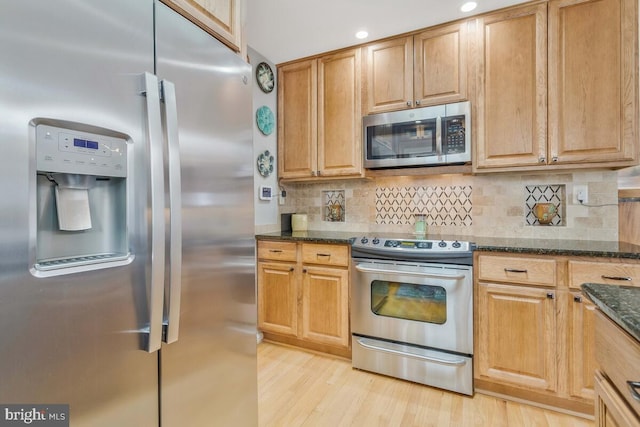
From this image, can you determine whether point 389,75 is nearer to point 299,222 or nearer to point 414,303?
point 299,222

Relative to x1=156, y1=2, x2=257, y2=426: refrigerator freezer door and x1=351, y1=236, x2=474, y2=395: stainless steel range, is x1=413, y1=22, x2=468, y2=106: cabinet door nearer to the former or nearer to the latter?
x1=351, y1=236, x2=474, y2=395: stainless steel range

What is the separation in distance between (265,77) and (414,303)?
2.29 meters

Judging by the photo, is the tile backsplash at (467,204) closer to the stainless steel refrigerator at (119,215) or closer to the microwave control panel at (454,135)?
the microwave control panel at (454,135)

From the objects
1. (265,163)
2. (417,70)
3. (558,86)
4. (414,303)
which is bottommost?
(414,303)

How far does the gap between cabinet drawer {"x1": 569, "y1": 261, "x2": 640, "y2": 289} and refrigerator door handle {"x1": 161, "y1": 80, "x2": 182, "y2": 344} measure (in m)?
1.98

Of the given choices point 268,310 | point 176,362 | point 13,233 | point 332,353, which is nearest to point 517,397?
point 332,353

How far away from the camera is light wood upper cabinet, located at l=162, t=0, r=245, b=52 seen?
1110mm

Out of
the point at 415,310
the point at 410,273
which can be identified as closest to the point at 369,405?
the point at 415,310

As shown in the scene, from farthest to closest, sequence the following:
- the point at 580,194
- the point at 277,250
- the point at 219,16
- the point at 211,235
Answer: the point at 277,250 → the point at 580,194 → the point at 219,16 → the point at 211,235

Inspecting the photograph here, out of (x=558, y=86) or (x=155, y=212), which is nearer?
(x=155, y=212)

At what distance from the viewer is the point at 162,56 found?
0.94m

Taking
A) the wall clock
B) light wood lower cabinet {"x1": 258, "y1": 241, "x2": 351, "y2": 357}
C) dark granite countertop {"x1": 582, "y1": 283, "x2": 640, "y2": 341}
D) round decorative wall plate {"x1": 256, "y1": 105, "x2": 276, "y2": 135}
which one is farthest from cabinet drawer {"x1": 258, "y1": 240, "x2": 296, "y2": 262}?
dark granite countertop {"x1": 582, "y1": 283, "x2": 640, "y2": 341}

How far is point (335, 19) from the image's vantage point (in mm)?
2242

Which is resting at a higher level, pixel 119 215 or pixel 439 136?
pixel 439 136
